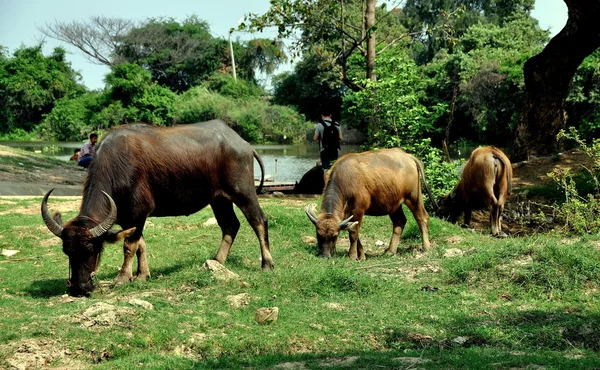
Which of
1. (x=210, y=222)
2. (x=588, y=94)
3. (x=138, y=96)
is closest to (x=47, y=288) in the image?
(x=210, y=222)

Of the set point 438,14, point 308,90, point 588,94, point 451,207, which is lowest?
point 451,207

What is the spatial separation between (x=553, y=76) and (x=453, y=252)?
23.4 feet

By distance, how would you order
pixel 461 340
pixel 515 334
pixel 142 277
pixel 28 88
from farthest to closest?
pixel 28 88 < pixel 142 277 < pixel 515 334 < pixel 461 340

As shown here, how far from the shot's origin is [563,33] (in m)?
14.8

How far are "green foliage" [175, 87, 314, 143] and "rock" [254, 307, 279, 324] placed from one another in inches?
1803

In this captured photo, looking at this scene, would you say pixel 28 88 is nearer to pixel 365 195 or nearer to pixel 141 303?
pixel 365 195

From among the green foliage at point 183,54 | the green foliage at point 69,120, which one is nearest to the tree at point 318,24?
the green foliage at point 69,120

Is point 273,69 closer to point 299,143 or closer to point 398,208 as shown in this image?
point 299,143

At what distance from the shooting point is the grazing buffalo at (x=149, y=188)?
769 cm

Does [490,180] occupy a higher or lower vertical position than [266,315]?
higher

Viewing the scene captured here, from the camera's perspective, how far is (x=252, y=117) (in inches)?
2078

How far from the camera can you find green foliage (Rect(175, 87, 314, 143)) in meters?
52.2

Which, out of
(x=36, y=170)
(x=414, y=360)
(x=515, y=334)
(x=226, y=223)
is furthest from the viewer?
(x=36, y=170)

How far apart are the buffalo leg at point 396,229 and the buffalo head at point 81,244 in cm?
496
